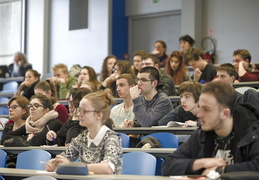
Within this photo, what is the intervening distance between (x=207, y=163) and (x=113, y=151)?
2.49ft

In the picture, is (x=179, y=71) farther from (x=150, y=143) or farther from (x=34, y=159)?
(x=34, y=159)

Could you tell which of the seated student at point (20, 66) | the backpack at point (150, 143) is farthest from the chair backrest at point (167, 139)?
the seated student at point (20, 66)

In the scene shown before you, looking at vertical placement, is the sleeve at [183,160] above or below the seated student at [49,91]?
below

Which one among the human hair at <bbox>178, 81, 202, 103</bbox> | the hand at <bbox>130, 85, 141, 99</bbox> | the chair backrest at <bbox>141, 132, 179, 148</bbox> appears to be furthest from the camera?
the hand at <bbox>130, 85, 141, 99</bbox>

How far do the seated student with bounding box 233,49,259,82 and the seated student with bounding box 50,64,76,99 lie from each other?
2474mm

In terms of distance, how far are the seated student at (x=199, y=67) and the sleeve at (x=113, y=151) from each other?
326 centimetres

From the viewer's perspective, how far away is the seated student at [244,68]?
587 centimetres

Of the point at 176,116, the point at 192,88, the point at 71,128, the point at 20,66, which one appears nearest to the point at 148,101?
the point at 176,116

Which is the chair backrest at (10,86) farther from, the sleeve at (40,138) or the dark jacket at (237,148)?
the dark jacket at (237,148)


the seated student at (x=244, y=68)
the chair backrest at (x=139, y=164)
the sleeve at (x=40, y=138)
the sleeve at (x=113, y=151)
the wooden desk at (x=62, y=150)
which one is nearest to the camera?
the sleeve at (x=113, y=151)

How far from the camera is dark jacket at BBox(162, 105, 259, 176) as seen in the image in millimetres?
2266

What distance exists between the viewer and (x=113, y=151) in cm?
289

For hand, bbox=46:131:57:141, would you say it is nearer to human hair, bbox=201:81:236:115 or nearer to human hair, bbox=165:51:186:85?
human hair, bbox=201:81:236:115

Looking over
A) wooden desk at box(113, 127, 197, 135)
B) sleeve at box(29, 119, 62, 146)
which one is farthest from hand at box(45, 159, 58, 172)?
sleeve at box(29, 119, 62, 146)
